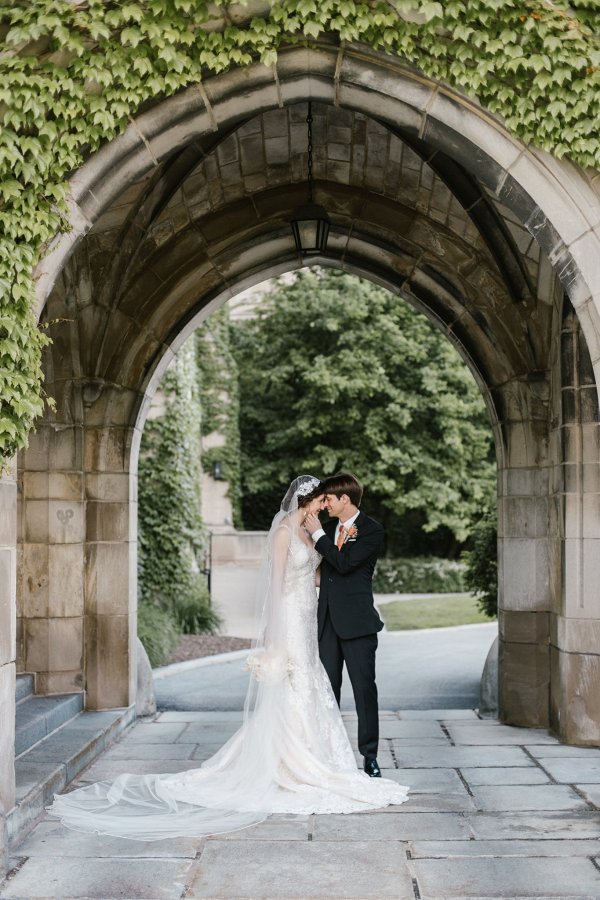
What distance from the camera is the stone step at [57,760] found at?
413 centimetres

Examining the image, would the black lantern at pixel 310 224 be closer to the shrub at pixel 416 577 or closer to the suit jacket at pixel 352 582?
the suit jacket at pixel 352 582

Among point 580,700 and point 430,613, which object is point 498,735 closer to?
point 580,700

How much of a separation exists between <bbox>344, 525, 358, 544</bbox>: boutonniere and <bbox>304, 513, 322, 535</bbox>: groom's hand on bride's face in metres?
0.16

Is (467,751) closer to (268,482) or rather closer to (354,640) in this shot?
(354,640)

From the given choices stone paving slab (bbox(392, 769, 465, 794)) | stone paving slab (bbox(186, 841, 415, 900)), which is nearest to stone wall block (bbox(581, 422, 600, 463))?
stone paving slab (bbox(392, 769, 465, 794))

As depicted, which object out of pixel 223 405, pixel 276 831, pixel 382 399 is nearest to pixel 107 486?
pixel 276 831

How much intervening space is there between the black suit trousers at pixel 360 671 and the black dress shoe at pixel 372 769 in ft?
0.10

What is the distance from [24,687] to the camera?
6168mm

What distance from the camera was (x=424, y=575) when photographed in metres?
18.4

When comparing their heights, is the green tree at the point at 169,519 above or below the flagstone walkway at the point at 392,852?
above

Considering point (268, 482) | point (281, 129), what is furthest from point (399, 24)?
point (268, 482)

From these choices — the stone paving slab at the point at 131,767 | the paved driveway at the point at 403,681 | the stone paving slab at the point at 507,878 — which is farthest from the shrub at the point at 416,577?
the stone paving slab at the point at 507,878

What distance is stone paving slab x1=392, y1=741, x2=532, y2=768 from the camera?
17.6 ft

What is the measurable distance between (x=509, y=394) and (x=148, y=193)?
10.4ft
